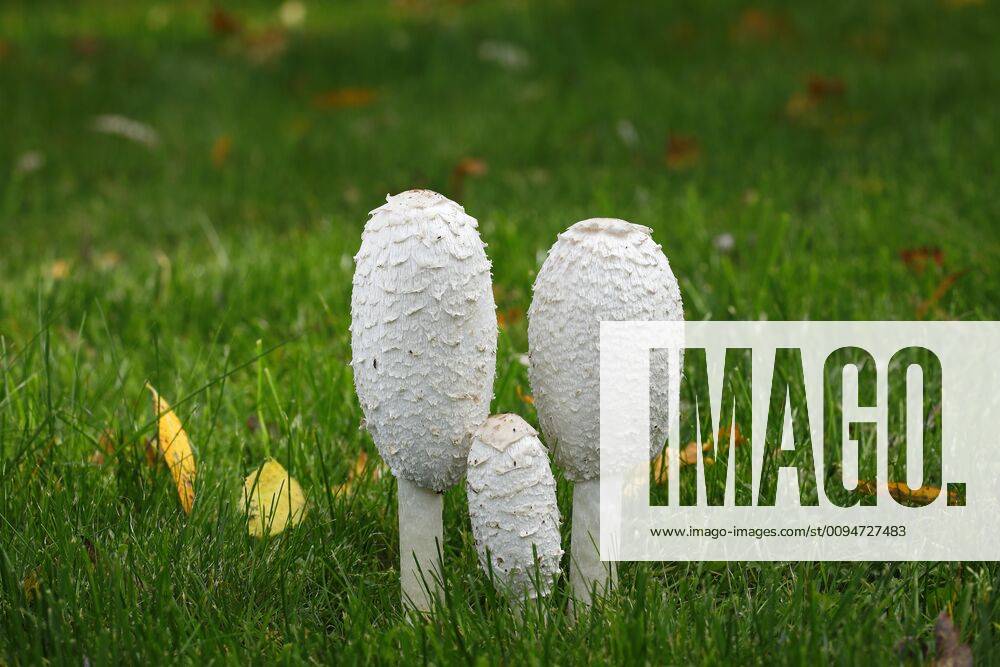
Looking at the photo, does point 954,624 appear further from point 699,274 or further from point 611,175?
point 611,175

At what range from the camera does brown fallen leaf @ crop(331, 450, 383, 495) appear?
2.50 meters

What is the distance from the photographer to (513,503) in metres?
1.89

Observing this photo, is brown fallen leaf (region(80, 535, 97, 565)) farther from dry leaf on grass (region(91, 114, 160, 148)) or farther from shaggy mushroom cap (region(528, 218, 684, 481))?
dry leaf on grass (region(91, 114, 160, 148))

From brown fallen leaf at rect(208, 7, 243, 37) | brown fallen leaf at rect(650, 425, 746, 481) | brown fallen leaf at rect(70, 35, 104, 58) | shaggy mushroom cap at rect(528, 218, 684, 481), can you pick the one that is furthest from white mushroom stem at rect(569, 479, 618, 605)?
brown fallen leaf at rect(208, 7, 243, 37)

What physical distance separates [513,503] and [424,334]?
35 centimetres

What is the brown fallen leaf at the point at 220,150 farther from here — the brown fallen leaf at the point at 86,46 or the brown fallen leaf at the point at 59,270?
the brown fallen leaf at the point at 86,46

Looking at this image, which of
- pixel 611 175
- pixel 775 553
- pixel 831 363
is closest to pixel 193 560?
pixel 775 553

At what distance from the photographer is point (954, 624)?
1989mm

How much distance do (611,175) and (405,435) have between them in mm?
3661

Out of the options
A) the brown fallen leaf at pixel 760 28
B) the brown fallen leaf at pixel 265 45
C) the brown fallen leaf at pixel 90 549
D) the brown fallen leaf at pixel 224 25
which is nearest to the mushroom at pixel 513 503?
the brown fallen leaf at pixel 90 549

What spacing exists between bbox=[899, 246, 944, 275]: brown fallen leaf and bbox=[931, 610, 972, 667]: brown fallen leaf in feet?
6.71

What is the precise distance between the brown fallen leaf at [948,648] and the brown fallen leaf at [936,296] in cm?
164

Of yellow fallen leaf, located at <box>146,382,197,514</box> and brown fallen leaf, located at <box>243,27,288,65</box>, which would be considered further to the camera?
brown fallen leaf, located at <box>243,27,288,65</box>
